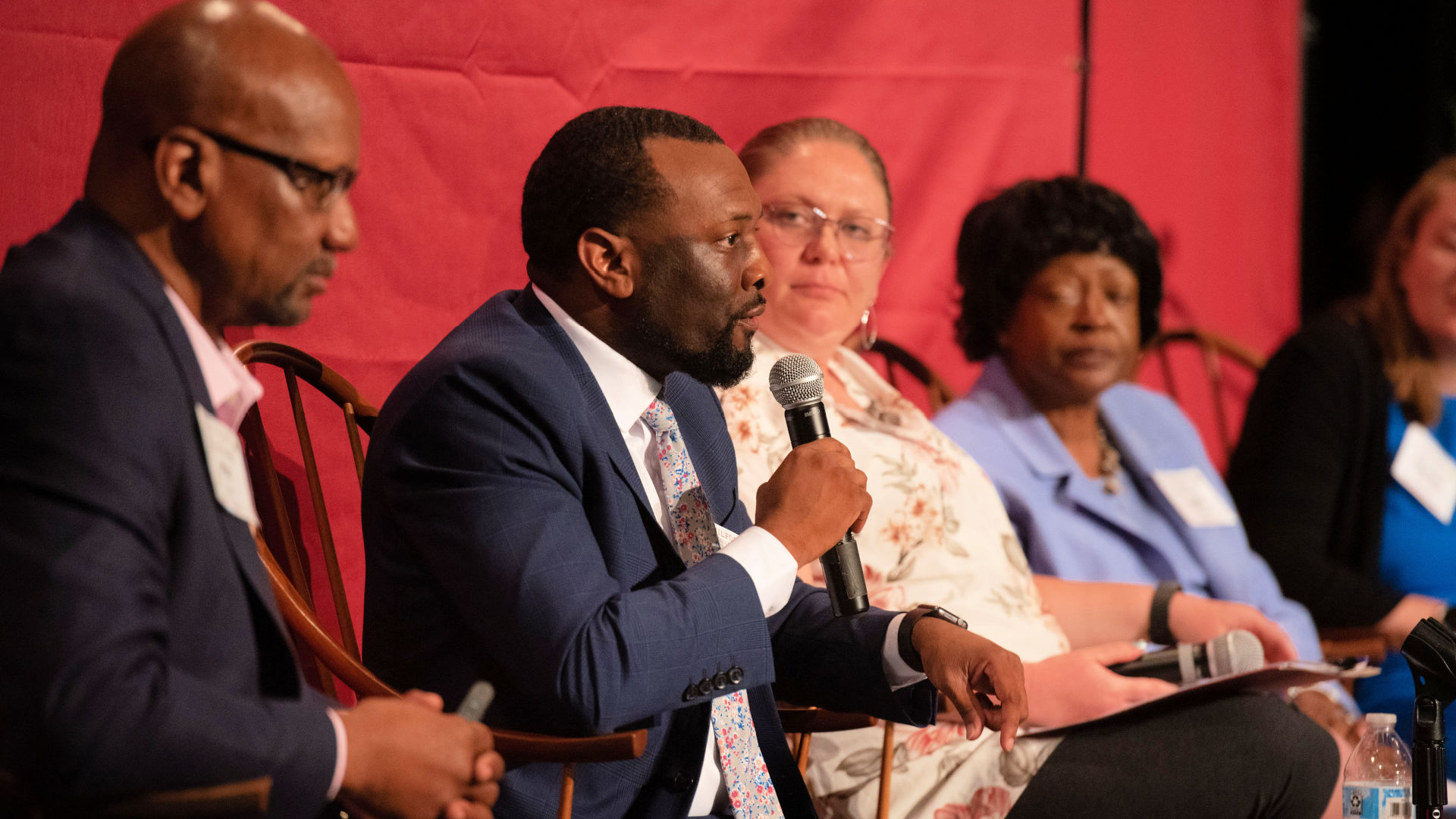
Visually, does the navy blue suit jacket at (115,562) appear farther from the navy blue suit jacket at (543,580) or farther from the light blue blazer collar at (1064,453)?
the light blue blazer collar at (1064,453)

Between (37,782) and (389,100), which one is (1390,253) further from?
(37,782)

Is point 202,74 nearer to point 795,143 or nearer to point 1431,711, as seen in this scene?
point 795,143

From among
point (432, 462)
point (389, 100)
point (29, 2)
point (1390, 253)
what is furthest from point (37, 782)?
point (1390, 253)

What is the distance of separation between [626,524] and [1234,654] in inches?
40.4

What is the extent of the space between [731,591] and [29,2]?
1.32 m

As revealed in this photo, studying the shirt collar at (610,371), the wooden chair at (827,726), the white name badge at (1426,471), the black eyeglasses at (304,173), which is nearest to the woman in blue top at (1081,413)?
the white name badge at (1426,471)

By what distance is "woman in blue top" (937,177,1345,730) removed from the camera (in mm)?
2498

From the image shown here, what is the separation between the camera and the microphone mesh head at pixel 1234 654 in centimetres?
195

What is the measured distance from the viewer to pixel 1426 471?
2893 millimetres

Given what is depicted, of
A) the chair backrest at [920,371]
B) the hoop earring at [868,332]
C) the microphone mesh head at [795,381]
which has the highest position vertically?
the hoop earring at [868,332]

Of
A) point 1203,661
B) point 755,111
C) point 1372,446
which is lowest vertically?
point 1203,661

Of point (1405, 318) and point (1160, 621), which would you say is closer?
point (1160, 621)

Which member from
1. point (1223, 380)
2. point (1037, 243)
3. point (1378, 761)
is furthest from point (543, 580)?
point (1223, 380)

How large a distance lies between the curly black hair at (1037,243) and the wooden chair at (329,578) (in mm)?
1312
